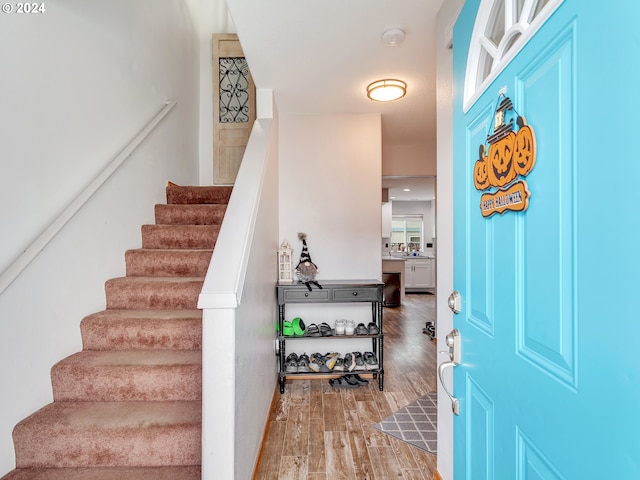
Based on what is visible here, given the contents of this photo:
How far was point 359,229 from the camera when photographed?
122 inches

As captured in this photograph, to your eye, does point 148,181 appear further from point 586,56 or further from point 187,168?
point 586,56

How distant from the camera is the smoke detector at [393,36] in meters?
1.82

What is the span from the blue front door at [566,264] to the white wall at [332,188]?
2.21 meters

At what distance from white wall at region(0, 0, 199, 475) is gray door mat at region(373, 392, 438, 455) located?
203 cm

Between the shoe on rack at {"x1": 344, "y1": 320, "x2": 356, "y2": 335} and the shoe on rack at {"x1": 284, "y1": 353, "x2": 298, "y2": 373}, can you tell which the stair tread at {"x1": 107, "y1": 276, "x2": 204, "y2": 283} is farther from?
the shoe on rack at {"x1": 344, "y1": 320, "x2": 356, "y2": 335}

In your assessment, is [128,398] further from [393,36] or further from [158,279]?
[393,36]

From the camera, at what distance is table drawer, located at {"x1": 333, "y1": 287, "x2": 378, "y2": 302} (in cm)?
272

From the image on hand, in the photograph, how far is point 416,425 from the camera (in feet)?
7.16

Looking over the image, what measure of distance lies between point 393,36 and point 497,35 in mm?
1124

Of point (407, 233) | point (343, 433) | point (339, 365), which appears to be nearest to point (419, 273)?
point (407, 233)

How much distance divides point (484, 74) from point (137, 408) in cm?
209

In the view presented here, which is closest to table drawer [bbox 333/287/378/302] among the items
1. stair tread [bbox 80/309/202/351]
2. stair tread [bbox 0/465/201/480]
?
stair tread [bbox 80/309/202/351]

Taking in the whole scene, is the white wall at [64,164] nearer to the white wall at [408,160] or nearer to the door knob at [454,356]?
the door knob at [454,356]

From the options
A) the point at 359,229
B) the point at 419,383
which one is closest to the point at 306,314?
the point at 359,229
